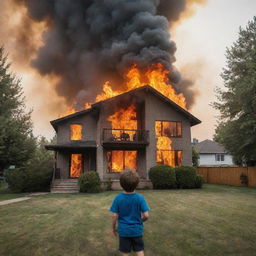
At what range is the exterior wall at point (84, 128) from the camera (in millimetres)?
20064

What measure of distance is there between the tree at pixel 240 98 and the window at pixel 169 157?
16.5 feet

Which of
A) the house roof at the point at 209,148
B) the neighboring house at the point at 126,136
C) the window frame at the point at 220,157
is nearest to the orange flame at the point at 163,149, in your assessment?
the neighboring house at the point at 126,136

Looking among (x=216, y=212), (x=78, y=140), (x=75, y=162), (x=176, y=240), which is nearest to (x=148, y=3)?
(x=78, y=140)

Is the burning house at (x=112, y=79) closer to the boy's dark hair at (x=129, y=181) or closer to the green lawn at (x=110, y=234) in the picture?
the green lawn at (x=110, y=234)

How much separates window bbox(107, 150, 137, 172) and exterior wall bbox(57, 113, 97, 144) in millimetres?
3014

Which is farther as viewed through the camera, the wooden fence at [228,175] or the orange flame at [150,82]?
the orange flame at [150,82]

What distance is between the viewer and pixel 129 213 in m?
3.01

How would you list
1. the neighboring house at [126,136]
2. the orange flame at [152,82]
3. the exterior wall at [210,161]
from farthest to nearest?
1. the exterior wall at [210,161]
2. the orange flame at [152,82]
3. the neighboring house at [126,136]

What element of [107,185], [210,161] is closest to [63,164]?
[107,185]

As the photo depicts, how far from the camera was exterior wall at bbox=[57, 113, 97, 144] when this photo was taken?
20064mm

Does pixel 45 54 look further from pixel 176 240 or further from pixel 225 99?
pixel 176 240

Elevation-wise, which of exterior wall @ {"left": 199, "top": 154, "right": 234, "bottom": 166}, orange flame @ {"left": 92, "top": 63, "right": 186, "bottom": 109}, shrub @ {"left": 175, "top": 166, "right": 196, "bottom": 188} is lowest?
shrub @ {"left": 175, "top": 166, "right": 196, "bottom": 188}

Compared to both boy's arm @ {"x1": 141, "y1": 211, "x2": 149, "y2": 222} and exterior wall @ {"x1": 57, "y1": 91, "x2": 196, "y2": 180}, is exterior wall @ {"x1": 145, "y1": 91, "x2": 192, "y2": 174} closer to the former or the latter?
exterior wall @ {"x1": 57, "y1": 91, "x2": 196, "y2": 180}

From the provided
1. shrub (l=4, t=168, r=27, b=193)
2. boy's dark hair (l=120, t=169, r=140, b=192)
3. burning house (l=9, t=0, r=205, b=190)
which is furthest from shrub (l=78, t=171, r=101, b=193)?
boy's dark hair (l=120, t=169, r=140, b=192)
